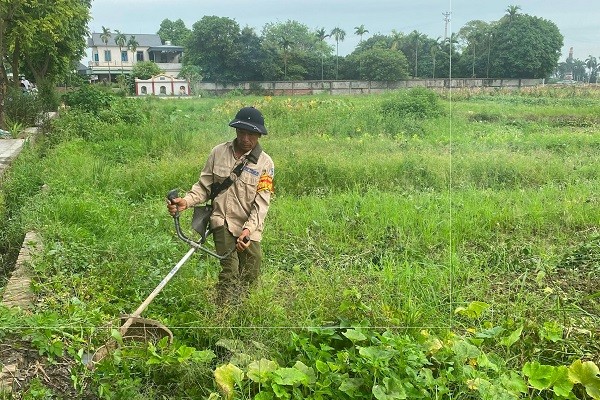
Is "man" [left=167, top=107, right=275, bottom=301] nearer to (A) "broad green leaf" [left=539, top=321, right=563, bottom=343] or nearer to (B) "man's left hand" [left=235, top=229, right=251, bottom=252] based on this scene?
(B) "man's left hand" [left=235, top=229, right=251, bottom=252]

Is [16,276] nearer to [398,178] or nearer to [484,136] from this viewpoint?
[398,178]

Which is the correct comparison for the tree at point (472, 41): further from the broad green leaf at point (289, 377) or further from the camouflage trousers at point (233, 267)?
the broad green leaf at point (289, 377)

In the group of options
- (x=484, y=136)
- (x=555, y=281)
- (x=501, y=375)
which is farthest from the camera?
(x=484, y=136)

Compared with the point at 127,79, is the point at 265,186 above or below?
below

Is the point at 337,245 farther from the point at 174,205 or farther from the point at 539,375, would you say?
the point at 539,375

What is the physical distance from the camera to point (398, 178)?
612cm

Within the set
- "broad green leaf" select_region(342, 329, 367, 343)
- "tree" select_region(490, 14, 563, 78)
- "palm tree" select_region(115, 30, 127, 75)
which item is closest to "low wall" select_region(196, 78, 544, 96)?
"tree" select_region(490, 14, 563, 78)

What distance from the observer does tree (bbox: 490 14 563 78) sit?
4.85 m

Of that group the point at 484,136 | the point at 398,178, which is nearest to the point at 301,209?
the point at 398,178

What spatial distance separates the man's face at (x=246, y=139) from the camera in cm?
294

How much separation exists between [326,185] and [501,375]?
3.95 meters

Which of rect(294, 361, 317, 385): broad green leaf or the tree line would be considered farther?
the tree line

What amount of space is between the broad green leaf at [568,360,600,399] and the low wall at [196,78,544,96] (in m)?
3.48

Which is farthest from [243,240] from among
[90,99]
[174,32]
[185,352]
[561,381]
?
[90,99]
